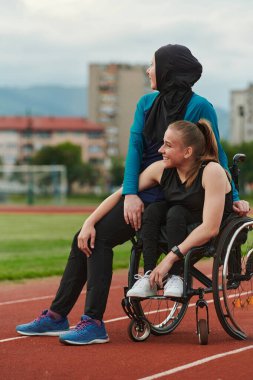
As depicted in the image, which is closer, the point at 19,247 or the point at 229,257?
the point at 229,257

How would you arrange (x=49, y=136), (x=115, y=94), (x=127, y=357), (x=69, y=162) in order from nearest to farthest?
(x=127, y=357), (x=69, y=162), (x=49, y=136), (x=115, y=94)

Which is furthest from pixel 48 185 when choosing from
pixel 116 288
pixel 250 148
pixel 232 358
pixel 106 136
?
pixel 106 136

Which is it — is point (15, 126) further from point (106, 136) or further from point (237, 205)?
point (237, 205)

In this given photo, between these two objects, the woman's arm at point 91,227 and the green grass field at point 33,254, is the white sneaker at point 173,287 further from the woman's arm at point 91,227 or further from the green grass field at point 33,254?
the green grass field at point 33,254

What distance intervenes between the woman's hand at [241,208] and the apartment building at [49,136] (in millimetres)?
156203

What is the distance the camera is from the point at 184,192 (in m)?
5.80

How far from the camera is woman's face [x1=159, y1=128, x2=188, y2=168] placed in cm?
579

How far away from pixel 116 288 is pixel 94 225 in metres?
4.07

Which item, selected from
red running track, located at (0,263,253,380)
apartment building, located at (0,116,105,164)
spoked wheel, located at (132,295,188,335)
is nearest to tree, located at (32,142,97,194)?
apartment building, located at (0,116,105,164)

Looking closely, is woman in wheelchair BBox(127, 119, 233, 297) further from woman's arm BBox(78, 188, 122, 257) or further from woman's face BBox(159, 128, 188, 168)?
woman's arm BBox(78, 188, 122, 257)

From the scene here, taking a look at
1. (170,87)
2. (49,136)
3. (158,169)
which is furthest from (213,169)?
(49,136)

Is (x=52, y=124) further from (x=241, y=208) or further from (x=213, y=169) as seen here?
(x=213, y=169)

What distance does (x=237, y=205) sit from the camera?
605cm

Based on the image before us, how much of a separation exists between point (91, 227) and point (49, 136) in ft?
552
